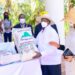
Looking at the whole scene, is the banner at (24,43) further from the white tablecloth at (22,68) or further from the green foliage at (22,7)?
the green foliage at (22,7)

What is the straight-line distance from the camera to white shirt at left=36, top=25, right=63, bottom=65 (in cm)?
251

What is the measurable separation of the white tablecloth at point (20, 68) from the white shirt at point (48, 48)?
161mm

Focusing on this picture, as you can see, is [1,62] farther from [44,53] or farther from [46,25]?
[46,25]

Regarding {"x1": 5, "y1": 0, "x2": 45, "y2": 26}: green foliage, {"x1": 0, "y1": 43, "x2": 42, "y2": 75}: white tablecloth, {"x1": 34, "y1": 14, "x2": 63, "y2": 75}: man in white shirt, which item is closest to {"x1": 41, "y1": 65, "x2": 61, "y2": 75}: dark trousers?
{"x1": 34, "y1": 14, "x2": 63, "y2": 75}: man in white shirt

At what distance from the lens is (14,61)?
2.22m

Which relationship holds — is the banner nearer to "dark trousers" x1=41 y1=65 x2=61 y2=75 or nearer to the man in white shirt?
the man in white shirt

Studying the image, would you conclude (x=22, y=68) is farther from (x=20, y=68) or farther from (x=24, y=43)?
(x=24, y=43)

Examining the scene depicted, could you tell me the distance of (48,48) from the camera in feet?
8.25

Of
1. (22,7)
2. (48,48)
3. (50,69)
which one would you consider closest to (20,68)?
(48,48)

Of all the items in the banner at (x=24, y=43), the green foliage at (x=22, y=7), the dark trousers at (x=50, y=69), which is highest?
the banner at (x=24, y=43)

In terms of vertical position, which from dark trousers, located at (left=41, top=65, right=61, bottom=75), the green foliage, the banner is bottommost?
dark trousers, located at (left=41, top=65, right=61, bottom=75)

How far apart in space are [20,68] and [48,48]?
399mm

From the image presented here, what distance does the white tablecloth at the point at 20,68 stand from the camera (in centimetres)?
216

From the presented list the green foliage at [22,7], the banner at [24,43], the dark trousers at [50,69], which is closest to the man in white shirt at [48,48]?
the dark trousers at [50,69]
